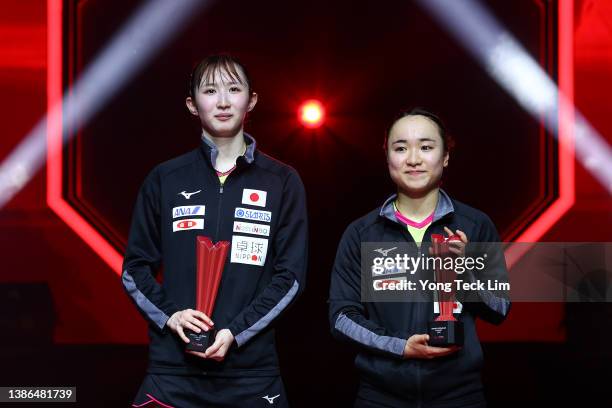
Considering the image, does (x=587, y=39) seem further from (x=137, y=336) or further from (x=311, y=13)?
(x=137, y=336)

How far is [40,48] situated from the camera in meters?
3.67

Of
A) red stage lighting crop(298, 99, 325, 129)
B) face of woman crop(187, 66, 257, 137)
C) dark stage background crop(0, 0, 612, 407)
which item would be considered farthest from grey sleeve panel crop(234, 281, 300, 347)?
red stage lighting crop(298, 99, 325, 129)

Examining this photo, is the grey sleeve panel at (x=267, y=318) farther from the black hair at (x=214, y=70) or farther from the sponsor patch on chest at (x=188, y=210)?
the black hair at (x=214, y=70)

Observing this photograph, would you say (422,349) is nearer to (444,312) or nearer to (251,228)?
(444,312)

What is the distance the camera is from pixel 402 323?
2.11 m

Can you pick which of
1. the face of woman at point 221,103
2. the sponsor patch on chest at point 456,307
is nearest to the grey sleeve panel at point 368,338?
the sponsor patch on chest at point 456,307

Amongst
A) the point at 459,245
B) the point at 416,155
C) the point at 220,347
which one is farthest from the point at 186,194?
the point at 459,245

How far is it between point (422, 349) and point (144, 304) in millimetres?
742

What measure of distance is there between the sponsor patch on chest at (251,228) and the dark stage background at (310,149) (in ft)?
4.99

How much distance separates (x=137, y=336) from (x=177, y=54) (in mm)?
1335

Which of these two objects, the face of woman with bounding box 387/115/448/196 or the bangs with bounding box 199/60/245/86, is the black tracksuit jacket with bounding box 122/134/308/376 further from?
the face of woman with bounding box 387/115/448/196

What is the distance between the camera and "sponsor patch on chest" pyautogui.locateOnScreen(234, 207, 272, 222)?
7.32 feet

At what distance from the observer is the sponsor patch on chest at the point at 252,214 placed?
2.23 meters

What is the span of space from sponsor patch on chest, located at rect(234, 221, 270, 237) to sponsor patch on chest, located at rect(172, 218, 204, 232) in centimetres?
10
